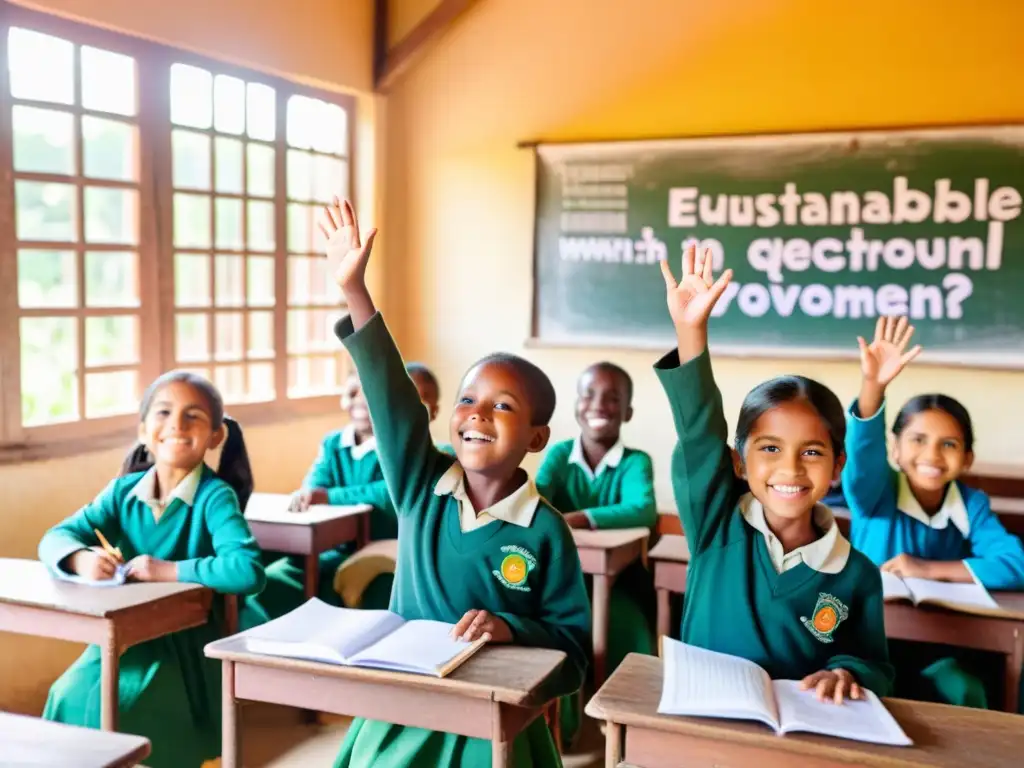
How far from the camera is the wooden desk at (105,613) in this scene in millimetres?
1968

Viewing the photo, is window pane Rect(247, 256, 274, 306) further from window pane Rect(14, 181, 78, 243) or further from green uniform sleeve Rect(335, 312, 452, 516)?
green uniform sleeve Rect(335, 312, 452, 516)

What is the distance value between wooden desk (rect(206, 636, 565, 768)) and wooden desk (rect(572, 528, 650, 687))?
1.11m

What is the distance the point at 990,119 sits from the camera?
3.96 m

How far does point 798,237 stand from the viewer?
4297mm

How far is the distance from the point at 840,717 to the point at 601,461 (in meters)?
1.94

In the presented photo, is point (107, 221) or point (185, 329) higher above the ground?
point (107, 221)

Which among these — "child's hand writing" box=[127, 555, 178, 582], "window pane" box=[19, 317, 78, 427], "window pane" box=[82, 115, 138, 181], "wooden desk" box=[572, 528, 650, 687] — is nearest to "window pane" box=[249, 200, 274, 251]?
"window pane" box=[82, 115, 138, 181]

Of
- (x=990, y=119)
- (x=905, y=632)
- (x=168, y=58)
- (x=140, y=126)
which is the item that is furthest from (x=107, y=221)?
(x=990, y=119)

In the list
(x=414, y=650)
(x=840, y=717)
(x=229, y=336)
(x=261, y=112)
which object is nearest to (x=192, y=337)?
(x=229, y=336)

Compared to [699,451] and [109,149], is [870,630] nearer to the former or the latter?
[699,451]

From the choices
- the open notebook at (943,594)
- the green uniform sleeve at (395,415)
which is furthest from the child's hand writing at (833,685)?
the green uniform sleeve at (395,415)

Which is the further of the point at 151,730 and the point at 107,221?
the point at 107,221

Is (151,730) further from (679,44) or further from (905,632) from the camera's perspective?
(679,44)

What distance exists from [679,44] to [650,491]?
229 cm
